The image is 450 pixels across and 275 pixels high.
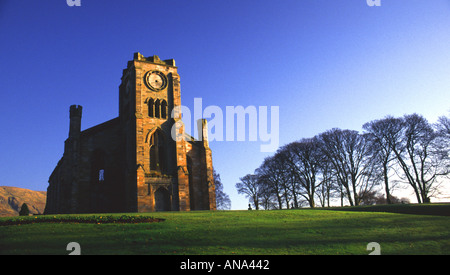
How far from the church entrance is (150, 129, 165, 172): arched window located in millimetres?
2718

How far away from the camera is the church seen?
3591 cm

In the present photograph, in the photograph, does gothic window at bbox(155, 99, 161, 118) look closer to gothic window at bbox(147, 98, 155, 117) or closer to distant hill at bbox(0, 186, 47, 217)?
gothic window at bbox(147, 98, 155, 117)

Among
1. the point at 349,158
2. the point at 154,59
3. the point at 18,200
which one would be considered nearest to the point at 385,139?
the point at 349,158

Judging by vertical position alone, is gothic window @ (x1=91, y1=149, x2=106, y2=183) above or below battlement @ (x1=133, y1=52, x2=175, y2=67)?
below

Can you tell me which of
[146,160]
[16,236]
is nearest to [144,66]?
[146,160]

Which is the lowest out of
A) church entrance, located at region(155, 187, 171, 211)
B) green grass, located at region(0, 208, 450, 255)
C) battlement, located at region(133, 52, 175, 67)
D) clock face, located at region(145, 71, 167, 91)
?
green grass, located at region(0, 208, 450, 255)

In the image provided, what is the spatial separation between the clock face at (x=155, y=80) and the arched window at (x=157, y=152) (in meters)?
5.90

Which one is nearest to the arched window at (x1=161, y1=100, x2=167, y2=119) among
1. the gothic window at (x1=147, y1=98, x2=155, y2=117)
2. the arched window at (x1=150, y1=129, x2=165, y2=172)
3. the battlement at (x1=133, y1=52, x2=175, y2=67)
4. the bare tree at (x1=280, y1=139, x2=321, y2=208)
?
the gothic window at (x1=147, y1=98, x2=155, y2=117)

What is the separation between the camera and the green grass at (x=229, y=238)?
13219 mm

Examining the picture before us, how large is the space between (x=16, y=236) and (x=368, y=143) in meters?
43.9

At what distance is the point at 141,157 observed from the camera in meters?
37.2

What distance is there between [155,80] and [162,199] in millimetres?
15363
